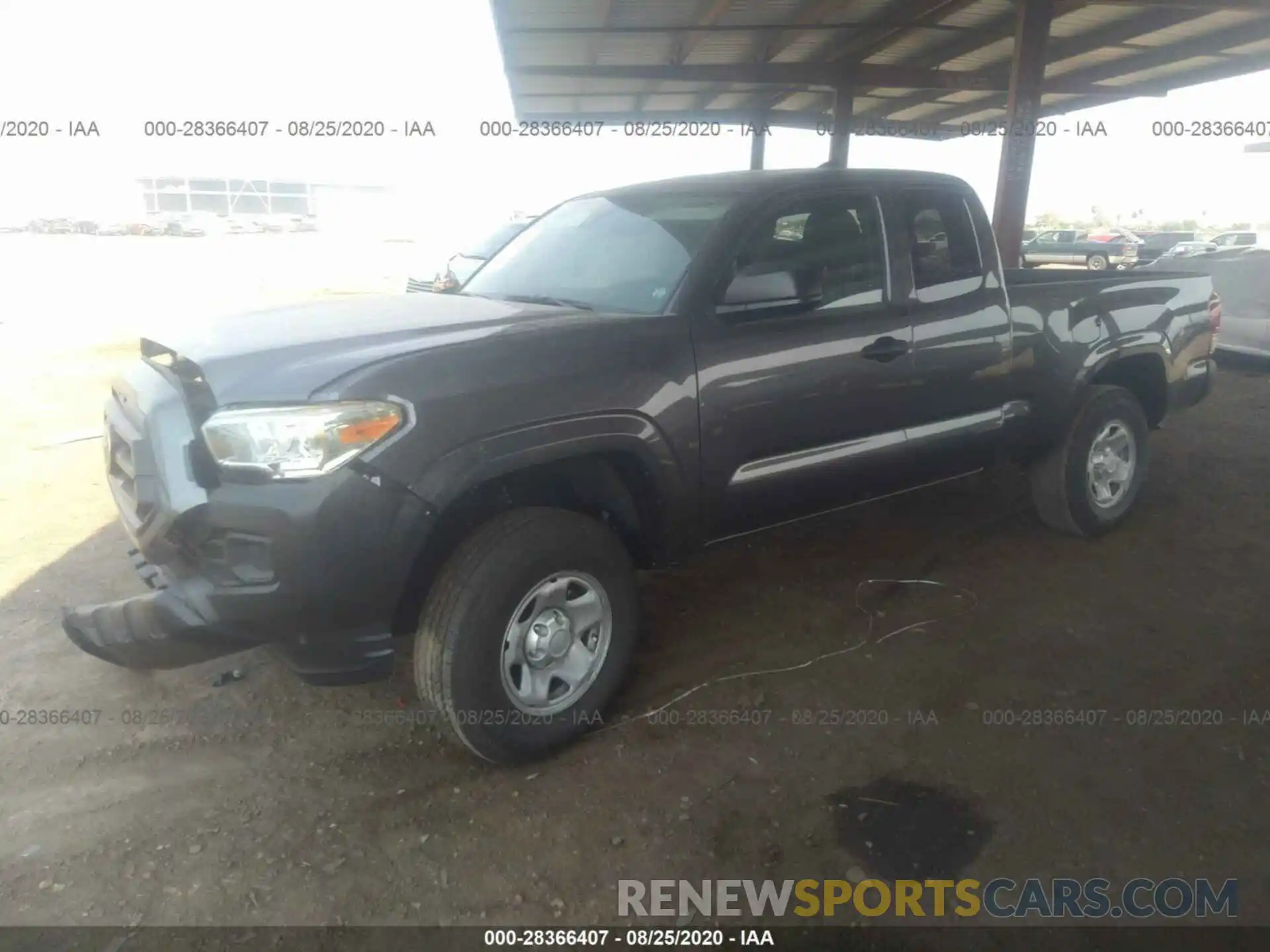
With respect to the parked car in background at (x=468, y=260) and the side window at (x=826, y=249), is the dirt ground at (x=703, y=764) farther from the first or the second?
the parked car in background at (x=468, y=260)

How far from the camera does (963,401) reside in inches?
163

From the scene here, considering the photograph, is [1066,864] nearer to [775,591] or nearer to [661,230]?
[775,591]

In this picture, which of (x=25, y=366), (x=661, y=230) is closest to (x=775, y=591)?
(x=661, y=230)

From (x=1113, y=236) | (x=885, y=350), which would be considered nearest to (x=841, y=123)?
(x=885, y=350)

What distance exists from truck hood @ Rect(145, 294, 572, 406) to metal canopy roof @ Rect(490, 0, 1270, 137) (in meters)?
7.45

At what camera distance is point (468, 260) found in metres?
12.3

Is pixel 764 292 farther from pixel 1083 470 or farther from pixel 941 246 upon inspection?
pixel 1083 470

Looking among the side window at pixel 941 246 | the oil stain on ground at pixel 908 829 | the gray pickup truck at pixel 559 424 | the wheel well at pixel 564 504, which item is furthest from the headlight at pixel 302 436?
the side window at pixel 941 246

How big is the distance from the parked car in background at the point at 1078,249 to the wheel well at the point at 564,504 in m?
22.8

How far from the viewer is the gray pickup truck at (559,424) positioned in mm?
2545

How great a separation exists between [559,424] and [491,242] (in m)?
10.6

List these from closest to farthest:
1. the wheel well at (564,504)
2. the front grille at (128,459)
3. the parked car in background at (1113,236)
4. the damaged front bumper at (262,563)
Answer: the damaged front bumper at (262,563)
the front grille at (128,459)
the wheel well at (564,504)
the parked car in background at (1113,236)

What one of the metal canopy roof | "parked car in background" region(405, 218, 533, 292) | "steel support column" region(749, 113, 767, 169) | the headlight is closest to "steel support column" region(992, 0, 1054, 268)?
the metal canopy roof

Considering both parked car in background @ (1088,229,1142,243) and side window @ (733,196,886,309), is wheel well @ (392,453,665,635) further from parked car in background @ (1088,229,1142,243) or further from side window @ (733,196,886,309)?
parked car in background @ (1088,229,1142,243)
